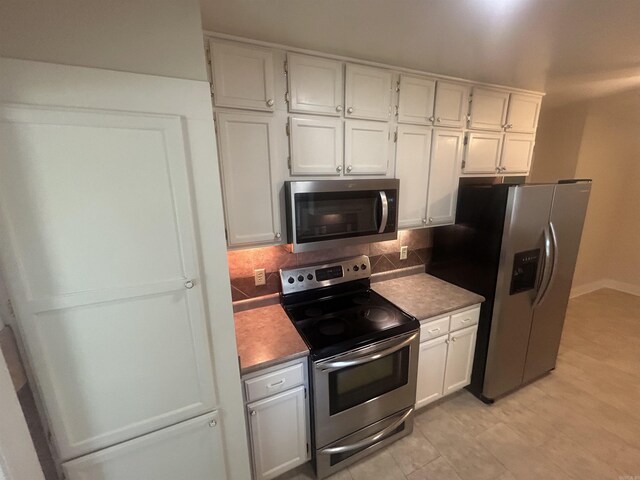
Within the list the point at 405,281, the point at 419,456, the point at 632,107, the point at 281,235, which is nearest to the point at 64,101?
the point at 281,235

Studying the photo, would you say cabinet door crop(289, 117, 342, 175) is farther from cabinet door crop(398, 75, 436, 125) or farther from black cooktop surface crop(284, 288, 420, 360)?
black cooktop surface crop(284, 288, 420, 360)

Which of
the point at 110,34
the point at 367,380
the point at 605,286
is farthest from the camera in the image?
the point at 605,286

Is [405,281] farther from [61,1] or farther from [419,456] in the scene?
[61,1]

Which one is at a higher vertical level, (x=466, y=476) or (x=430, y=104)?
(x=430, y=104)

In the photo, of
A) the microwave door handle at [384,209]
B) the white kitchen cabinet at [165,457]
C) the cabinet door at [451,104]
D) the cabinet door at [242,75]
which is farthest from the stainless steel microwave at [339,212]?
the white kitchen cabinet at [165,457]

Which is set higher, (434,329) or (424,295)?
(424,295)

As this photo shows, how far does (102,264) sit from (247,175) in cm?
75

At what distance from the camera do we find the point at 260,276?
1.78m

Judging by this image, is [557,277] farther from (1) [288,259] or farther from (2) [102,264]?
(2) [102,264]

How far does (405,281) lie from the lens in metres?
2.24

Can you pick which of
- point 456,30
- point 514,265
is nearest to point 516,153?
point 514,265

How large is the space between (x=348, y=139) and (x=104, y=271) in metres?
1.35

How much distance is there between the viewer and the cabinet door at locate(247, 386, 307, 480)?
4.41ft

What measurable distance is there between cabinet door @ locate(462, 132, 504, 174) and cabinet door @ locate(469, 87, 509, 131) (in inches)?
2.6
